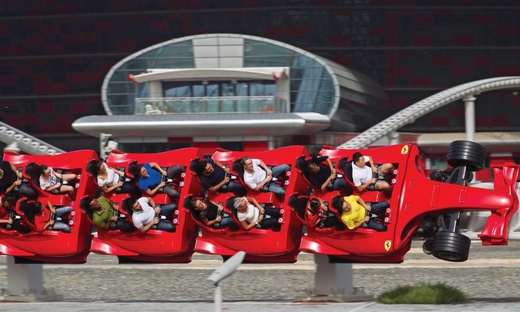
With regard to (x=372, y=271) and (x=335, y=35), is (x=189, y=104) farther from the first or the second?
(x=372, y=271)

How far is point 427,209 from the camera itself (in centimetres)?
1243

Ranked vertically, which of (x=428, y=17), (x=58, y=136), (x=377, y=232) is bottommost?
(x=58, y=136)

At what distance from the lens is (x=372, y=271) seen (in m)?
19.3

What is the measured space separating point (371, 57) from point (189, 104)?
14648 mm

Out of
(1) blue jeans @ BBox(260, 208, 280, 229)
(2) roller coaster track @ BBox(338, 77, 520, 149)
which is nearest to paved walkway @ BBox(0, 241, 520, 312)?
(1) blue jeans @ BBox(260, 208, 280, 229)

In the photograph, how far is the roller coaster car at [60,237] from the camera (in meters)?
13.5

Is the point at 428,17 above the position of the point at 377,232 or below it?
above

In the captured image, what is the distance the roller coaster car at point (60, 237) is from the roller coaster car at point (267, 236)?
67.7 inches

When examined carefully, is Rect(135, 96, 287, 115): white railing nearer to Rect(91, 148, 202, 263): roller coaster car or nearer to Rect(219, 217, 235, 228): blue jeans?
Rect(91, 148, 202, 263): roller coaster car

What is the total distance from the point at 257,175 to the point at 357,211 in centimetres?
144

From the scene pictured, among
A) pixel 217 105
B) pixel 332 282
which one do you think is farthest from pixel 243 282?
pixel 217 105

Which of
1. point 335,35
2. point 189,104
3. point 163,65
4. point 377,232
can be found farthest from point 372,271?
point 335,35

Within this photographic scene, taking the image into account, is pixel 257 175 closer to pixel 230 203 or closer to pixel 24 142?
pixel 230 203

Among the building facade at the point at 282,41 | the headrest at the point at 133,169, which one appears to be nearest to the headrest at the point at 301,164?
the headrest at the point at 133,169
